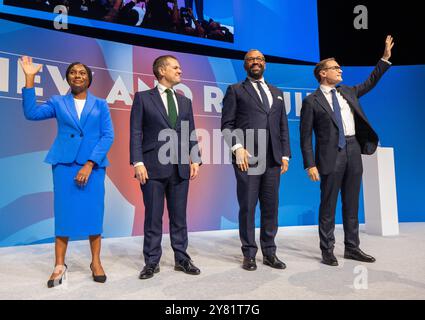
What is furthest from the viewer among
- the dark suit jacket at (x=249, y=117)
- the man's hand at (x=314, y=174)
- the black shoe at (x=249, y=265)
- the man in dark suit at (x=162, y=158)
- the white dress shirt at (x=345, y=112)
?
the white dress shirt at (x=345, y=112)

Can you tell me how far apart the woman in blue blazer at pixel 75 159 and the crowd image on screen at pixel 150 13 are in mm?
2259

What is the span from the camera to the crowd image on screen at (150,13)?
165 inches

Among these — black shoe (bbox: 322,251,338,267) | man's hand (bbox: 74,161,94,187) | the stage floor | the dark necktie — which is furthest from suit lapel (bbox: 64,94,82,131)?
black shoe (bbox: 322,251,338,267)

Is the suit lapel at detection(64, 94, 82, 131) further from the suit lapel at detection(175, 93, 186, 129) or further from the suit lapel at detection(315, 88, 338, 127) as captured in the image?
the suit lapel at detection(315, 88, 338, 127)

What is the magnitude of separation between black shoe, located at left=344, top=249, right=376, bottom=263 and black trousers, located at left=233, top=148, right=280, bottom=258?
0.67 m

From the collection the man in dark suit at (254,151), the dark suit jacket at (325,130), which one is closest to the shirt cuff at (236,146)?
the man in dark suit at (254,151)

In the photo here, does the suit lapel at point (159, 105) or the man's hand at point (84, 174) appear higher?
the suit lapel at point (159, 105)

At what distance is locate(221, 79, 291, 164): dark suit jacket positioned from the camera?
2711mm

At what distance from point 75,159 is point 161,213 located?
68cm

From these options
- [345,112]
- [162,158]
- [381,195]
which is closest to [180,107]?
[162,158]

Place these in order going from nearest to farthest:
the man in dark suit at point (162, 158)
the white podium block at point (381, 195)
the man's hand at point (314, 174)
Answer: the man in dark suit at point (162, 158) < the man's hand at point (314, 174) < the white podium block at point (381, 195)

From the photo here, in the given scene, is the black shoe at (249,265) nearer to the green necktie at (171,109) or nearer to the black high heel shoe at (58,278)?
the green necktie at (171,109)

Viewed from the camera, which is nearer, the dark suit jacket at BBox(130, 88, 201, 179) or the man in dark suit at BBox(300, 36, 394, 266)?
the dark suit jacket at BBox(130, 88, 201, 179)

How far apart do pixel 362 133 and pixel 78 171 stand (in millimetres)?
2220
